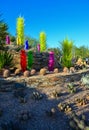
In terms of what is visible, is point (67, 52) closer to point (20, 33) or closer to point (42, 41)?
point (42, 41)

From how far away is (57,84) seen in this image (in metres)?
16.0

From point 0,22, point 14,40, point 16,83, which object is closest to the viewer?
point 16,83

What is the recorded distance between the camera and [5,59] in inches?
693

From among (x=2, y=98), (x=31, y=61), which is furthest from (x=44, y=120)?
(x=31, y=61)

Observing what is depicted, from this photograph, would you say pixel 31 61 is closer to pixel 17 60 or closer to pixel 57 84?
pixel 17 60

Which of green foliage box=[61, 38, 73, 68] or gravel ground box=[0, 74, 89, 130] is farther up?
green foliage box=[61, 38, 73, 68]

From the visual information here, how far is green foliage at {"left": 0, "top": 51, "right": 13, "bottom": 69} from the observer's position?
17291 millimetres

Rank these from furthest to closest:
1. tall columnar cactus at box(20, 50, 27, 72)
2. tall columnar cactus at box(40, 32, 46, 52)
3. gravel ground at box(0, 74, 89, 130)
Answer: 1. tall columnar cactus at box(40, 32, 46, 52)
2. tall columnar cactus at box(20, 50, 27, 72)
3. gravel ground at box(0, 74, 89, 130)

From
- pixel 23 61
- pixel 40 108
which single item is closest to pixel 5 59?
pixel 23 61

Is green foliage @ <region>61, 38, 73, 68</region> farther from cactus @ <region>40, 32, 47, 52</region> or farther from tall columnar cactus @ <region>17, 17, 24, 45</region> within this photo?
tall columnar cactus @ <region>17, 17, 24, 45</region>

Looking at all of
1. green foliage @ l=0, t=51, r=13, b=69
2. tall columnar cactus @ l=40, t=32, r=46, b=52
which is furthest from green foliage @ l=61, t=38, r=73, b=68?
tall columnar cactus @ l=40, t=32, r=46, b=52

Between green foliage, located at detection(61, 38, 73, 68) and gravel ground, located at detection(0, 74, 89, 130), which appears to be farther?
green foliage, located at detection(61, 38, 73, 68)

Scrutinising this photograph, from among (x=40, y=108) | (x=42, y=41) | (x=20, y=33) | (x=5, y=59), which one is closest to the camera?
(x=40, y=108)

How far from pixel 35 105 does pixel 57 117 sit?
1.22m
